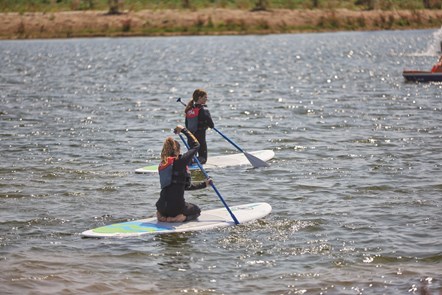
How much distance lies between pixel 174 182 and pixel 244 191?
4.45m

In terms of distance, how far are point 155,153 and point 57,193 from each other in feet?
21.4

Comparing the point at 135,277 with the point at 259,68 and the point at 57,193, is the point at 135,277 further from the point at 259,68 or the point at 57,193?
the point at 259,68

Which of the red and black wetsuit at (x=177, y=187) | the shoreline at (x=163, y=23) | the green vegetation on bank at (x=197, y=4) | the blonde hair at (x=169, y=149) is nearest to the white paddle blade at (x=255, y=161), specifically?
the red and black wetsuit at (x=177, y=187)

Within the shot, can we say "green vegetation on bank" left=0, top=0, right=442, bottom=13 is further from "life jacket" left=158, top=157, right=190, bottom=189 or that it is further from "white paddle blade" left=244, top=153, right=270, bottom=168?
"life jacket" left=158, top=157, right=190, bottom=189

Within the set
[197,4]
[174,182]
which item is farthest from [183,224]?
[197,4]

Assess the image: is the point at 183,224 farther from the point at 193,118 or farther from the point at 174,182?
the point at 193,118

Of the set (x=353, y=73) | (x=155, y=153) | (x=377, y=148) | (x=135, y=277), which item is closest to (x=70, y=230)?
(x=135, y=277)

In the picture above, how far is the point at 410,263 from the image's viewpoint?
15320 millimetres

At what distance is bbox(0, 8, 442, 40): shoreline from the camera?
105188mm

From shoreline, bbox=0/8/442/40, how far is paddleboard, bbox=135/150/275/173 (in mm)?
78461

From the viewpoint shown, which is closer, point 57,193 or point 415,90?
point 57,193

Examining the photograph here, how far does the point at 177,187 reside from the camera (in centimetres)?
1727

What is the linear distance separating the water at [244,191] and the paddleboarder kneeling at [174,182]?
54 cm

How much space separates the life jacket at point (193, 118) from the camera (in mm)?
23031
